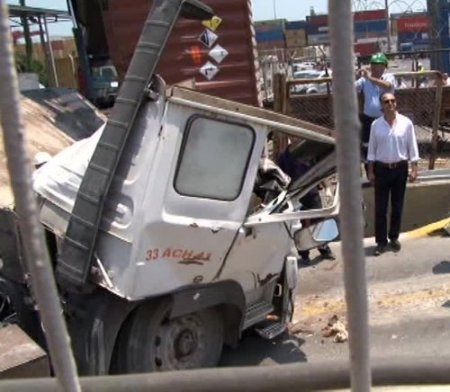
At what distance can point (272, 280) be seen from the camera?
5297 mm

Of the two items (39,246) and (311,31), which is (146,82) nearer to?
(39,246)

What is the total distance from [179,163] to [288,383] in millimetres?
2678

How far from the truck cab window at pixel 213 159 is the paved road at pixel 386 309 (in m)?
1.13

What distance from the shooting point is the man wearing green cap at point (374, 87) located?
30.4 feet

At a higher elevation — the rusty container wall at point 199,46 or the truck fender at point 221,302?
the rusty container wall at point 199,46

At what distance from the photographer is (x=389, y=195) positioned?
815 centimetres

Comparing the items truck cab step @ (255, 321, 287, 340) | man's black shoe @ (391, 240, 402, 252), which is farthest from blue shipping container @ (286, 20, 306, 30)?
truck cab step @ (255, 321, 287, 340)

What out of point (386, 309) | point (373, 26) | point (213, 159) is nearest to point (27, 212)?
point (213, 159)

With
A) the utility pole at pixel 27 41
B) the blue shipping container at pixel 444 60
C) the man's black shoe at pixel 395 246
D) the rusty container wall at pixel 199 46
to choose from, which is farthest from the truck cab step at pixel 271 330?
the blue shipping container at pixel 444 60

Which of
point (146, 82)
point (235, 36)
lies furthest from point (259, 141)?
point (235, 36)

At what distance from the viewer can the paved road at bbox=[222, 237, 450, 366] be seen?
5633mm

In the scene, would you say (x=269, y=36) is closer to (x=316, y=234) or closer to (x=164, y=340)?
(x=316, y=234)

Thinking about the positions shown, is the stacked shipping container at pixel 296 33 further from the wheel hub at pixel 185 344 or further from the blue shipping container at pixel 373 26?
the wheel hub at pixel 185 344

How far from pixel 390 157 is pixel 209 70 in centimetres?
411
